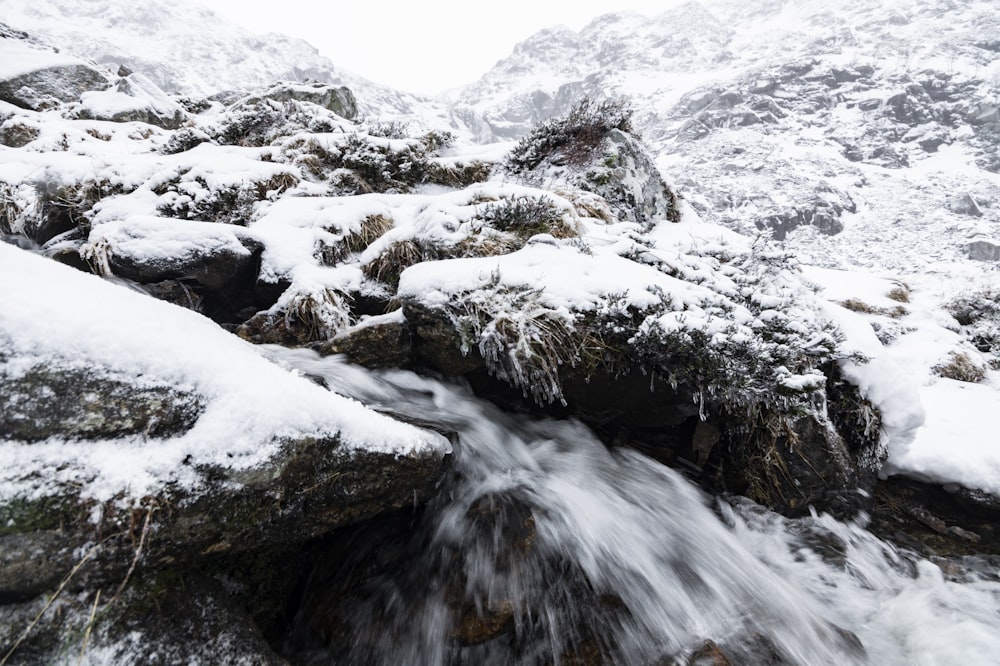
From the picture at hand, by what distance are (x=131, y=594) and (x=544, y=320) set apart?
2643mm

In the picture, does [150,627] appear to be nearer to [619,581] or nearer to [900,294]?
[619,581]

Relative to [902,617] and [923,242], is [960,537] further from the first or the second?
[923,242]

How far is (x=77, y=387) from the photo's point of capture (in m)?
1.76

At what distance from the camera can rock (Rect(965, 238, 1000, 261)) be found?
1232 inches

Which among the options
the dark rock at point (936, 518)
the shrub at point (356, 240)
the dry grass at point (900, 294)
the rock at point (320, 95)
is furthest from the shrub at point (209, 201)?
the dry grass at point (900, 294)

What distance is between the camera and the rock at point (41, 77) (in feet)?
31.5

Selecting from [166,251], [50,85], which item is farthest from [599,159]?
[50,85]

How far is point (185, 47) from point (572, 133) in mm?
112185

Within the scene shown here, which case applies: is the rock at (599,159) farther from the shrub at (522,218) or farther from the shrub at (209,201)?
the shrub at (209,201)

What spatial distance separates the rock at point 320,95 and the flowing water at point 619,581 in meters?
11.1

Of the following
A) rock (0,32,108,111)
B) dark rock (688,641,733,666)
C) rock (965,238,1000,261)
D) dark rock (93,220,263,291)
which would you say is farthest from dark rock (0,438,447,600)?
rock (965,238,1000,261)

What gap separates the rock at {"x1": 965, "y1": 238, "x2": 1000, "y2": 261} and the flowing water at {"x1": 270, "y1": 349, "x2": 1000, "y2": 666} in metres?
43.4

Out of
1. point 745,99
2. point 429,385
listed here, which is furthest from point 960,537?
point 745,99

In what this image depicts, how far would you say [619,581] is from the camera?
2.54m
